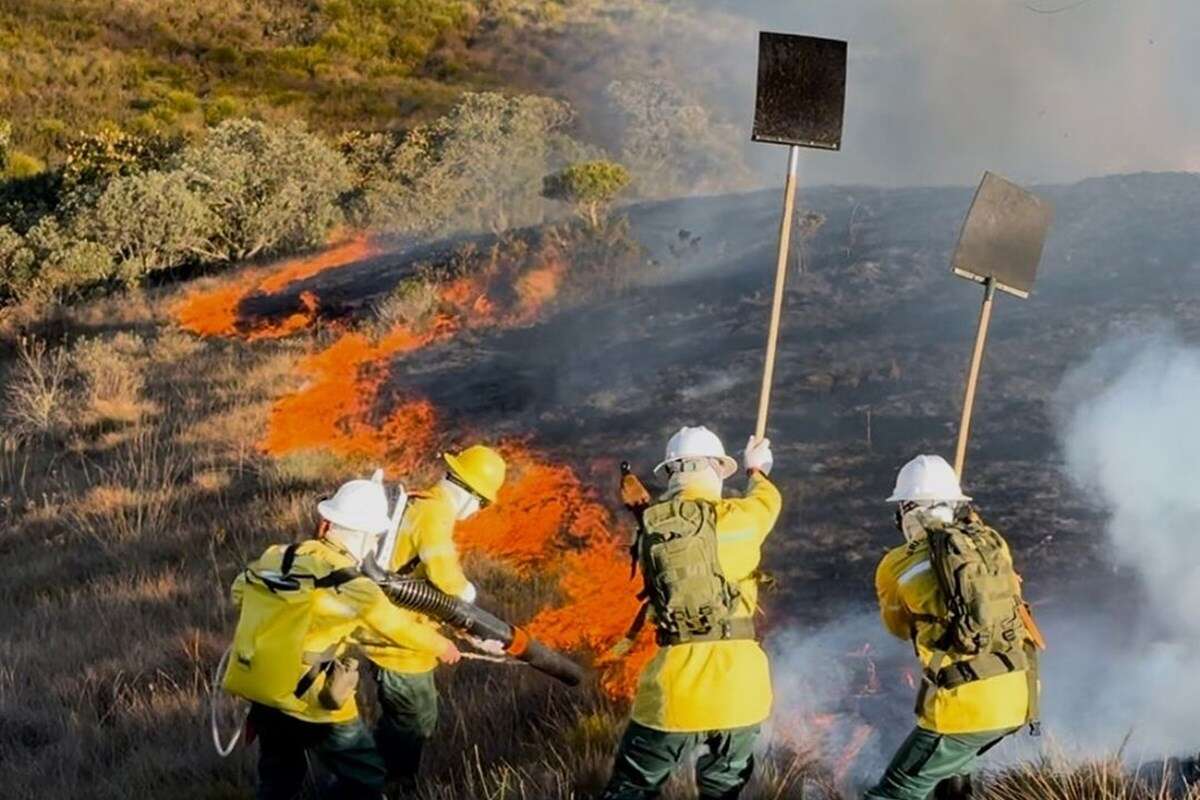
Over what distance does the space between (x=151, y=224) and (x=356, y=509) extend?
1604 centimetres

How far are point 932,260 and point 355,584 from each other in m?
7.49

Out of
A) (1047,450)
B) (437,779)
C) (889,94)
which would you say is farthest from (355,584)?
(889,94)

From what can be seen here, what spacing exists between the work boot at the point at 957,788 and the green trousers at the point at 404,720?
1971mm

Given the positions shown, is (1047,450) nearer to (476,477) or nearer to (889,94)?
(476,477)

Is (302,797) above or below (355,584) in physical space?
below

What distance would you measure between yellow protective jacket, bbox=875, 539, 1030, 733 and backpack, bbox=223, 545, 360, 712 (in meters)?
1.79

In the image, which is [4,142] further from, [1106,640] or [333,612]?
[1106,640]

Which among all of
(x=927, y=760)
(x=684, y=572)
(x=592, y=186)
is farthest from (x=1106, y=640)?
(x=592, y=186)

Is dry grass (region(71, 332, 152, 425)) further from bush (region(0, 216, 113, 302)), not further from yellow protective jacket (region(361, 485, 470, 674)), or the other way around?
yellow protective jacket (region(361, 485, 470, 674))

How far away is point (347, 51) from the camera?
33219mm

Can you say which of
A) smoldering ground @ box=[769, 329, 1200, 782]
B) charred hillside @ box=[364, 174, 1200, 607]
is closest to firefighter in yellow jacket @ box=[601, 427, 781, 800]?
smoldering ground @ box=[769, 329, 1200, 782]

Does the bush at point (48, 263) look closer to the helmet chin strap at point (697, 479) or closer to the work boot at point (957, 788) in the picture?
the helmet chin strap at point (697, 479)

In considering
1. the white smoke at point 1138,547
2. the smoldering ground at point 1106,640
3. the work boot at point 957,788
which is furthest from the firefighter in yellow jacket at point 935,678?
the white smoke at point 1138,547

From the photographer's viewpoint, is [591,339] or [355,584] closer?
[355,584]
